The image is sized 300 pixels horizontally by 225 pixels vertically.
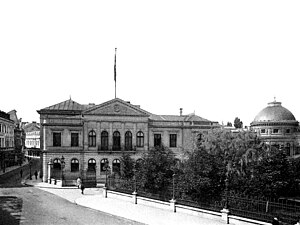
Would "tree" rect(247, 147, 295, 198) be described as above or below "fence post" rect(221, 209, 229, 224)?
above

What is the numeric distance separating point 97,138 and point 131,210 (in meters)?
23.5

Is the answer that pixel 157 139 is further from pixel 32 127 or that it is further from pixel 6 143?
pixel 32 127

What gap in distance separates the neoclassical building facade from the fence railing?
17950 mm

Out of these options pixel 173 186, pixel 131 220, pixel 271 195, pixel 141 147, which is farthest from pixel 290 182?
pixel 141 147

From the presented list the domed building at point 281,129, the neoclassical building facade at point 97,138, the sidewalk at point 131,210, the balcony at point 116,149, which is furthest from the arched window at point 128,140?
the domed building at point 281,129

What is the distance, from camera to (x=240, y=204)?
21922 millimetres

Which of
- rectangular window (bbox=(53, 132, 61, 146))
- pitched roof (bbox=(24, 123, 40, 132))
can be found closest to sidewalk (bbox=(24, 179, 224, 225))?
rectangular window (bbox=(53, 132, 61, 146))

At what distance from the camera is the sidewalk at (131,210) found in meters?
22.9

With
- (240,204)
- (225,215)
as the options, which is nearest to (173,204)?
(225,215)

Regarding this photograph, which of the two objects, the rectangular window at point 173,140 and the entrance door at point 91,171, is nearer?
the entrance door at point 91,171

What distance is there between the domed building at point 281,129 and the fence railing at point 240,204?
44000mm

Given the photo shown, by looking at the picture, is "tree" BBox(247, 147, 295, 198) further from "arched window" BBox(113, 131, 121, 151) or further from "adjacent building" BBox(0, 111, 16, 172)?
"adjacent building" BBox(0, 111, 16, 172)

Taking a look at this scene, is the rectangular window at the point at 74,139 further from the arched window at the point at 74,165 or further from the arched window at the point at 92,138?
the arched window at the point at 74,165

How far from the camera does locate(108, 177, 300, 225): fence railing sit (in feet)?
62.4
